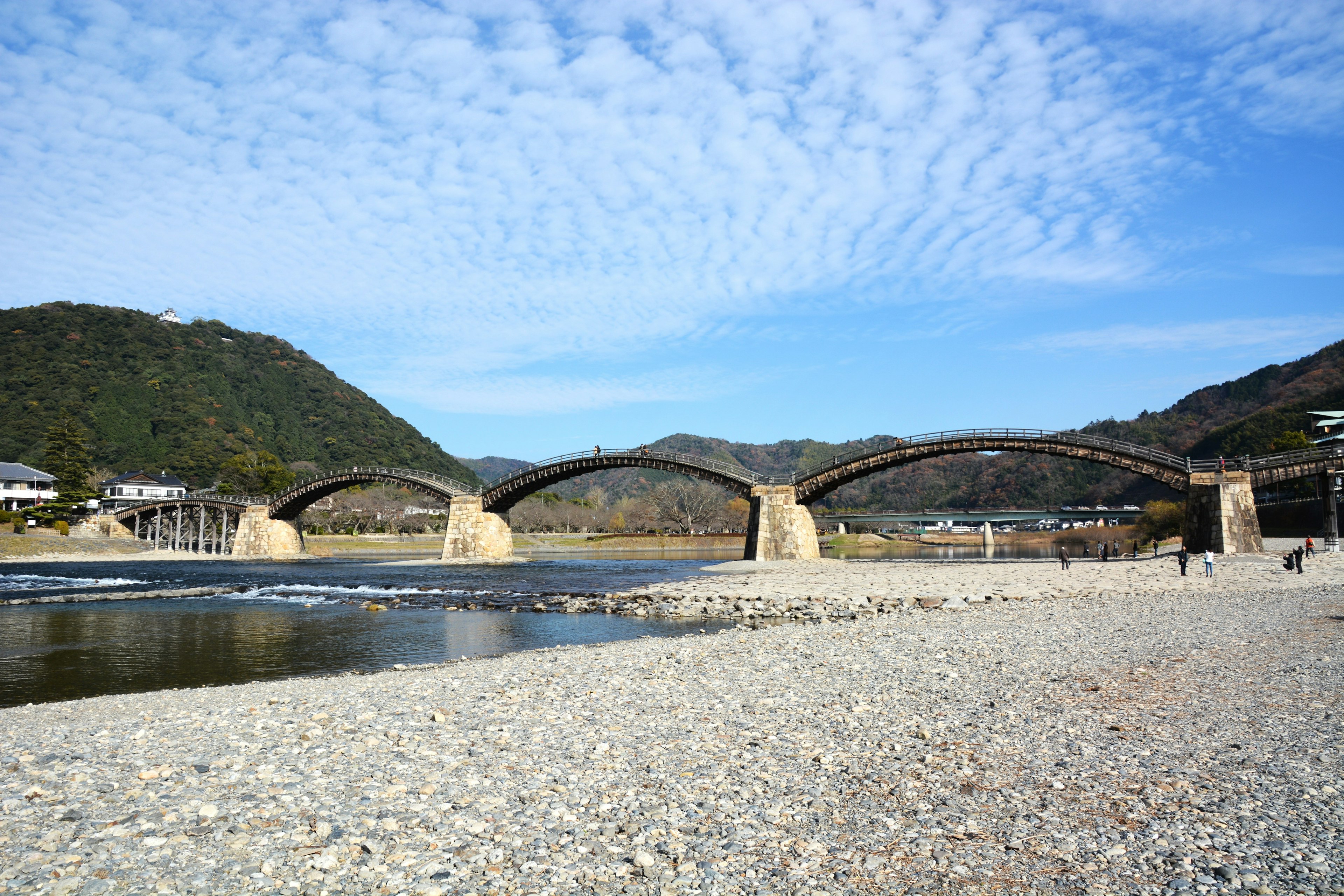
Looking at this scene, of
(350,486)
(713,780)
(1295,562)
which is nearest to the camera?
(713,780)

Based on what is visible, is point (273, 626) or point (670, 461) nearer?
point (273, 626)

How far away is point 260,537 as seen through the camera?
239 ft

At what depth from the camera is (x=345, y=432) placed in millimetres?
146875

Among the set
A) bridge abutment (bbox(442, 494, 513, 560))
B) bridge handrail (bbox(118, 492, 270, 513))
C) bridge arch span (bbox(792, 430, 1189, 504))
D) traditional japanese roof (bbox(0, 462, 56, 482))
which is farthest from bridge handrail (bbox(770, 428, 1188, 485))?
traditional japanese roof (bbox(0, 462, 56, 482))

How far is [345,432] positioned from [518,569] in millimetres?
109762

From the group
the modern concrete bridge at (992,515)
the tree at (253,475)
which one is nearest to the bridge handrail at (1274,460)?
the modern concrete bridge at (992,515)

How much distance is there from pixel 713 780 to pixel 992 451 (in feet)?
148

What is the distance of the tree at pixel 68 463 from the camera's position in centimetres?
7675

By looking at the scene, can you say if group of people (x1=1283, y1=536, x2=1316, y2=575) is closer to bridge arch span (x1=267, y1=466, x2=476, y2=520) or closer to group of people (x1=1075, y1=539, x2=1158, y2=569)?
group of people (x1=1075, y1=539, x2=1158, y2=569)

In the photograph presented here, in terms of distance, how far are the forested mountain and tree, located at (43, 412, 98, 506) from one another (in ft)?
85.3

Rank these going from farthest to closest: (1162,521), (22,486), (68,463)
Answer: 1. (22,486)
2. (68,463)
3. (1162,521)

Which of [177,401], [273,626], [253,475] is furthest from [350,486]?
[177,401]

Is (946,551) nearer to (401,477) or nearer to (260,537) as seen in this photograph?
(401,477)

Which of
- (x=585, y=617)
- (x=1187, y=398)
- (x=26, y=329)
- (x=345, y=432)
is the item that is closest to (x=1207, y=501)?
(x=585, y=617)
